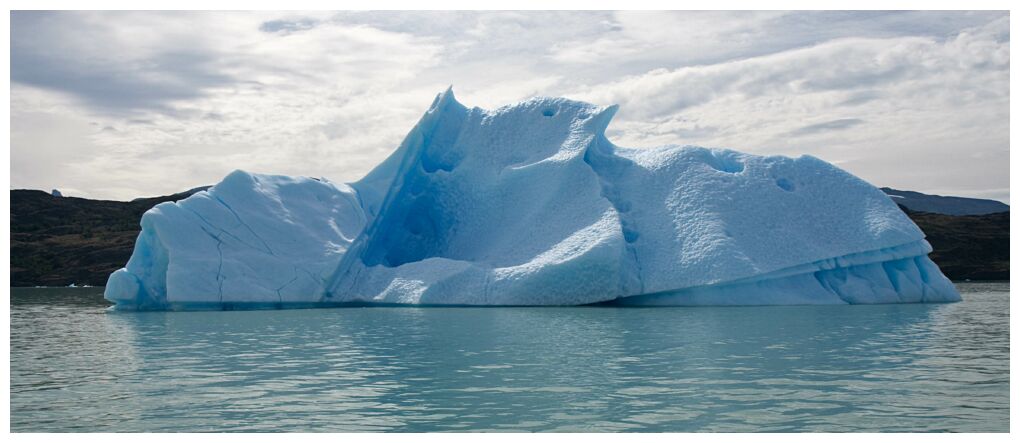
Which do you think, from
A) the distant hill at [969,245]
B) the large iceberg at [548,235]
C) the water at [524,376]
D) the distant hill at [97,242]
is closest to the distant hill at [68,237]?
the distant hill at [97,242]

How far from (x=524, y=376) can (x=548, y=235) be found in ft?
38.6

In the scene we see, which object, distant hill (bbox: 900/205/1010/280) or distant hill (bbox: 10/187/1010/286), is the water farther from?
distant hill (bbox: 10/187/1010/286)

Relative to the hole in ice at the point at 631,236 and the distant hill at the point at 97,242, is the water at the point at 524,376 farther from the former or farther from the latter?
the distant hill at the point at 97,242

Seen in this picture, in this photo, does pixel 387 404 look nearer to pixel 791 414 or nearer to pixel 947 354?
pixel 791 414

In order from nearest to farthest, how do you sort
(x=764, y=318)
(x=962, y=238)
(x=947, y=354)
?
(x=947, y=354) < (x=764, y=318) < (x=962, y=238)

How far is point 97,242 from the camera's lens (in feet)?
209

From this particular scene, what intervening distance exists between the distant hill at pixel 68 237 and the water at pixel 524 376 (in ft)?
154

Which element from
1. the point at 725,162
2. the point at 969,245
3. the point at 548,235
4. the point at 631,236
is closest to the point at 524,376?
the point at 548,235

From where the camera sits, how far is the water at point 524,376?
6402 mm

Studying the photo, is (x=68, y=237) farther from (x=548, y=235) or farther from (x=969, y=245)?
(x=969, y=245)

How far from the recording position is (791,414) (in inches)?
254

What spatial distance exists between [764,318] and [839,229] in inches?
219

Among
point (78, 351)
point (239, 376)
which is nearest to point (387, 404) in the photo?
point (239, 376)

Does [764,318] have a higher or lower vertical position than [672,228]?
lower
